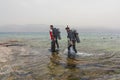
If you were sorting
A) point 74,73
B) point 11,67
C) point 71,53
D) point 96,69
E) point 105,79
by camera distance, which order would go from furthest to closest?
point 71,53
point 11,67
point 96,69
point 74,73
point 105,79

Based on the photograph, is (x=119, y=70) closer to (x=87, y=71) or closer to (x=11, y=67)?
(x=87, y=71)

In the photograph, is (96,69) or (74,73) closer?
(74,73)

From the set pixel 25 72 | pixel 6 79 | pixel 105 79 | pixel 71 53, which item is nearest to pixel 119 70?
pixel 105 79

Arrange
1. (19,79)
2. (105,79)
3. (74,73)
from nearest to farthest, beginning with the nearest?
1. (105,79)
2. (19,79)
3. (74,73)

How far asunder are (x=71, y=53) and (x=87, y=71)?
9.37 meters

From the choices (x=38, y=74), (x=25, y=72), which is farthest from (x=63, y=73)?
(x=25, y=72)

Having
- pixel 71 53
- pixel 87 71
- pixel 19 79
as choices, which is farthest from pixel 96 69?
pixel 71 53

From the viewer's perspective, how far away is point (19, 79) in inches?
602

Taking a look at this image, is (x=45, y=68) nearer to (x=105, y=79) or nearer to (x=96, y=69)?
(x=96, y=69)

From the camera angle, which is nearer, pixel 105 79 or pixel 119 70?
pixel 105 79

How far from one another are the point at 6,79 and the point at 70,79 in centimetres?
426

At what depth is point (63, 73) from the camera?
54.2 ft

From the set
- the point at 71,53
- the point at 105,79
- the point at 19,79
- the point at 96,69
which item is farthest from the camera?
the point at 71,53

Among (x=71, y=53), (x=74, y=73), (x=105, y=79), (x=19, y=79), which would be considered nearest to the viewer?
(x=105, y=79)
